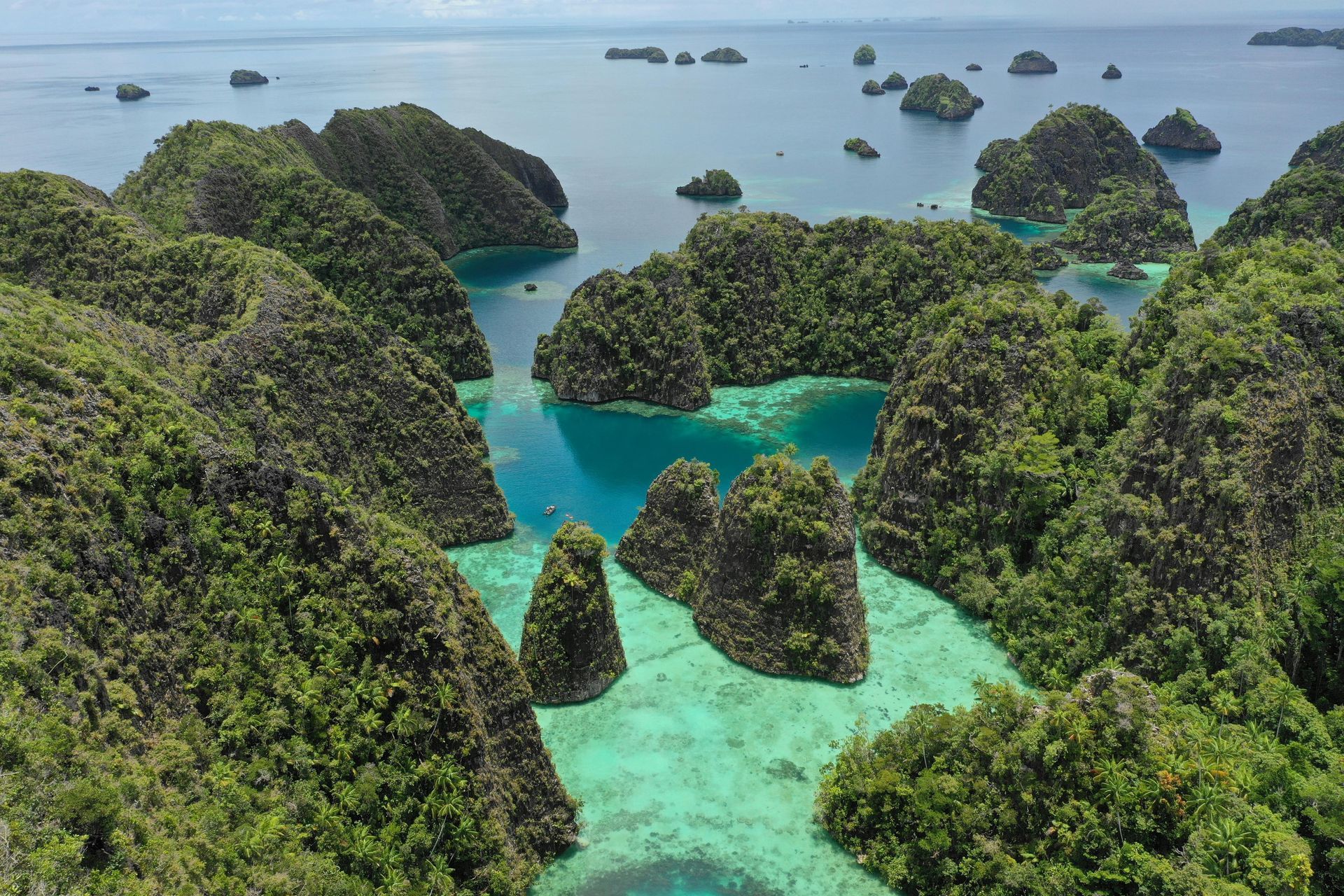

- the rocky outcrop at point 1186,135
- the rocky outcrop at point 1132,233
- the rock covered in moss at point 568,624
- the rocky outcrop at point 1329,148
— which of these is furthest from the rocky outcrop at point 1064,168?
the rock covered in moss at point 568,624

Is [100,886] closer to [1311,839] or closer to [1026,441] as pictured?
[1311,839]

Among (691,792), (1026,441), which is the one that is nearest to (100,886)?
(691,792)

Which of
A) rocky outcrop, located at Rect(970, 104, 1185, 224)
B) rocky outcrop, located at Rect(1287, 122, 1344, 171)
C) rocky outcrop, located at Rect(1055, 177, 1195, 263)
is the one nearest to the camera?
rocky outcrop, located at Rect(1055, 177, 1195, 263)

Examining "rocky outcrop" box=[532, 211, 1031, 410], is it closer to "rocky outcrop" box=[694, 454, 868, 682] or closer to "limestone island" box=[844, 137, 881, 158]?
"rocky outcrop" box=[694, 454, 868, 682]

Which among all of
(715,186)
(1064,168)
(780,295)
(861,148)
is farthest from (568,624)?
(861,148)

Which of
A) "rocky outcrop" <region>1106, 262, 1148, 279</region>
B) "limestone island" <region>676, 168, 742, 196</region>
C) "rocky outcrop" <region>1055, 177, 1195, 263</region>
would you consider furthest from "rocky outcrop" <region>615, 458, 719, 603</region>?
"limestone island" <region>676, 168, 742, 196</region>

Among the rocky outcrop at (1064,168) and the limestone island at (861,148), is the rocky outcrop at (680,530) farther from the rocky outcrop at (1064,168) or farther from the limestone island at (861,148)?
the limestone island at (861,148)
